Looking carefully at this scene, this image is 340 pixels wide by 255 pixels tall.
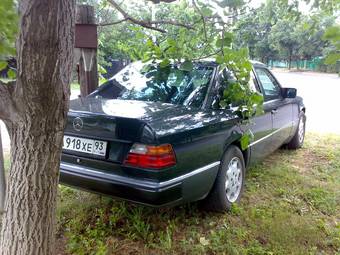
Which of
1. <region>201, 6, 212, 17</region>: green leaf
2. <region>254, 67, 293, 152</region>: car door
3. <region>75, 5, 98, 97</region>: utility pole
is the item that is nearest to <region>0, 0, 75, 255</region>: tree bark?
<region>201, 6, 212, 17</region>: green leaf

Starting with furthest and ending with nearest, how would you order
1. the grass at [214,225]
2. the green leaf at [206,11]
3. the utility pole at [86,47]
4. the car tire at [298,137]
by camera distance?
the car tire at [298,137], the utility pole at [86,47], the grass at [214,225], the green leaf at [206,11]

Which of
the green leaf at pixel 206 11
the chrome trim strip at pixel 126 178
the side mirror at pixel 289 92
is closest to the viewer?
the chrome trim strip at pixel 126 178

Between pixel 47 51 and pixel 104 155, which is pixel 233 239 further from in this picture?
pixel 47 51

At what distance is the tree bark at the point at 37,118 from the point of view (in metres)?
1.70

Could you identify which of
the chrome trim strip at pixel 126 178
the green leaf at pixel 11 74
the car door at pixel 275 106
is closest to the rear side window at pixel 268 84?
the car door at pixel 275 106

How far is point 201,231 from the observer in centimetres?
301

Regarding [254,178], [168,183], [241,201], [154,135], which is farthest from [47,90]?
[254,178]

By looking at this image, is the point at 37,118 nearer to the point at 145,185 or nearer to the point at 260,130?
the point at 145,185

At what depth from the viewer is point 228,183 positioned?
334 centimetres

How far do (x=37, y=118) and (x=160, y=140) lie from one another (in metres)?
0.94

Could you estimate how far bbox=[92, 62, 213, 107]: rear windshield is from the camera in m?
3.29

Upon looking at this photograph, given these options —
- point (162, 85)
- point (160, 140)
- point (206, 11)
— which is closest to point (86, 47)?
point (162, 85)

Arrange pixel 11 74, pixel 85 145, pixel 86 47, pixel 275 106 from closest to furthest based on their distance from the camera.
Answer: pixel 11 74, pixel 85 145, pixel 86 47, pixel 275 106

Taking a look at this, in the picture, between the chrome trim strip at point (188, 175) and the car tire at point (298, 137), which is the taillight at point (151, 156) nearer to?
the chrome trim strip at point (188, 175)
